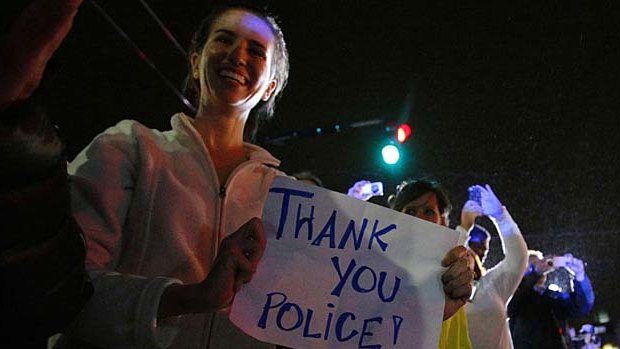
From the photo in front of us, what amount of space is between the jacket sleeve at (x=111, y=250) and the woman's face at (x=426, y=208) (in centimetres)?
161

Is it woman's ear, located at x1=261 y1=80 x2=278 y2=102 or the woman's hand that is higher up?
woman's ear, located at x1=261 y1=80 x2=278 y2=102

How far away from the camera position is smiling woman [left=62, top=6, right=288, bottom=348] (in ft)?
3.63

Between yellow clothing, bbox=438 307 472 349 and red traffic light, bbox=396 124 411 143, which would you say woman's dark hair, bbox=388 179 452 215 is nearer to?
yellow clothing, bbox=438 307 472 349

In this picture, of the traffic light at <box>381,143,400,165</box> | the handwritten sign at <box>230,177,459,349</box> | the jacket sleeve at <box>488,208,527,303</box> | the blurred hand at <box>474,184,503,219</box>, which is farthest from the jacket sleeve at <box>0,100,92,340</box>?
the traffic light at <box>381,143,400,165</box>

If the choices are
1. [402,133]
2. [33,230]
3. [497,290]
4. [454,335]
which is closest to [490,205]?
[497,290]

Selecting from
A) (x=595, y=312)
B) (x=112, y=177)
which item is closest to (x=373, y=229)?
(x=112, y=177)

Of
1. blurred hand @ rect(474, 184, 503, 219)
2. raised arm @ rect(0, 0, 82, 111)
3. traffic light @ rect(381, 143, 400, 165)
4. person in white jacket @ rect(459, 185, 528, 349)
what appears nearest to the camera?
raised arm @ rect(0, 0, 82, 111)

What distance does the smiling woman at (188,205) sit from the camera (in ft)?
3.63

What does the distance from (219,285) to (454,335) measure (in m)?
1.25

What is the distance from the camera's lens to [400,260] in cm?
138

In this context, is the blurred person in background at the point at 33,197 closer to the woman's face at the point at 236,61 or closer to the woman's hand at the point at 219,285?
the woman's hand at the point at 219,285

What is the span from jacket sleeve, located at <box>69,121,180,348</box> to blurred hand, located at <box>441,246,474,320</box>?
596 mm

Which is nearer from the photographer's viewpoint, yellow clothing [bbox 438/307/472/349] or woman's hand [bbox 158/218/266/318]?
woman's hand [bbox 158/218/266/318]

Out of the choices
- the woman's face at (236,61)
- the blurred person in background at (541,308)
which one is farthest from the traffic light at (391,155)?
the woman's face at (236,61)
